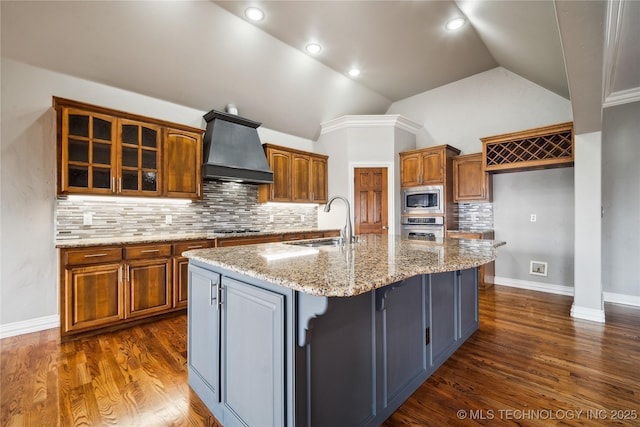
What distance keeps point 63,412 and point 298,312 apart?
163 centimetres

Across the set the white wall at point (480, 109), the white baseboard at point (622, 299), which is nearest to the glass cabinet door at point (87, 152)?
the white wall at point (480, 109)

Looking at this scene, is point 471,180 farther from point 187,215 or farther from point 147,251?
→ point 147,251

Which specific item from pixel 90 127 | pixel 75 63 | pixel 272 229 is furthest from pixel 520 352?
pixel 75 63

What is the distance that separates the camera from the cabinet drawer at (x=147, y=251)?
9.07ft

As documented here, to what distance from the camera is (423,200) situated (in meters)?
4.56

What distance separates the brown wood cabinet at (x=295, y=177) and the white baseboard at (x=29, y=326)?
272 cm

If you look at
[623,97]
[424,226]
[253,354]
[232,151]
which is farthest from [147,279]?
[623,97]

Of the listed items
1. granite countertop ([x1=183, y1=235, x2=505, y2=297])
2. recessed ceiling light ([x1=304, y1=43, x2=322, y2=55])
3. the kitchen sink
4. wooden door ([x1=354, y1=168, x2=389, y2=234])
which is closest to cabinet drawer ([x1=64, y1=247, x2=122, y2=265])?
granite countertop ([x1=183, y1=235, x2=505, y2=297])

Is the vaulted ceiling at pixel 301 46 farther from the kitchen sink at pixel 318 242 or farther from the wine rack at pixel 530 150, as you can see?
the kitchen sink at pixel 318 242

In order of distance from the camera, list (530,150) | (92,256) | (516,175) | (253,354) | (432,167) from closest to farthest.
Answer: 1. (253,354)
2. (92,256)
3. (530,150)
4. (516,175)
5. (432,167)

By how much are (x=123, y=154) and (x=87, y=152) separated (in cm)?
29

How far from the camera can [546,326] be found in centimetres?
277

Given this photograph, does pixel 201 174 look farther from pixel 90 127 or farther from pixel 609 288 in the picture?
pixel 609 288

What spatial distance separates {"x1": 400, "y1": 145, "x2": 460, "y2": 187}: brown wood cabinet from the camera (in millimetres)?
4395
